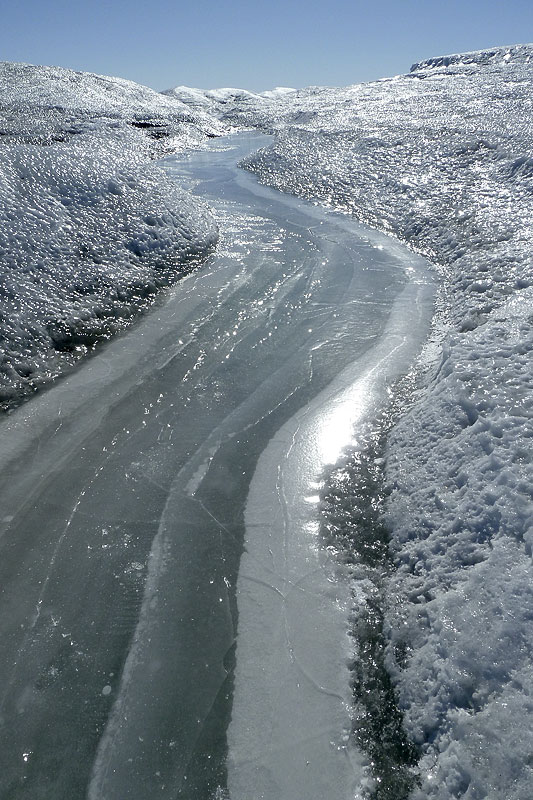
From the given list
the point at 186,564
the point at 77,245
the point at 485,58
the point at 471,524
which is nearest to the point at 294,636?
the point at 186,564

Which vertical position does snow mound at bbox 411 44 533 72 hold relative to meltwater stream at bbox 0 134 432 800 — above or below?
above

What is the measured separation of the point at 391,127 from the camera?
29.8m

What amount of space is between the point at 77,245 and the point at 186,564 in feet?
29.9

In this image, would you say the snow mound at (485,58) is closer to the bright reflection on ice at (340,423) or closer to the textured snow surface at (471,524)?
the textured snow surface at (471,524)

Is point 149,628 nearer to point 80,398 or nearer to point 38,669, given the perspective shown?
point 38,669

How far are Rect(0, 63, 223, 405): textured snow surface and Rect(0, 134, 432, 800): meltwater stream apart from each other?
2.68 feet

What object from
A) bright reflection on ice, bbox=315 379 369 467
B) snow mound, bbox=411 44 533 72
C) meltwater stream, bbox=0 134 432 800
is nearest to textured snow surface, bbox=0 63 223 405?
meltwater stream, bbox=0 134 432 800

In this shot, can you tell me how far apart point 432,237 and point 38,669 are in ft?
47.6

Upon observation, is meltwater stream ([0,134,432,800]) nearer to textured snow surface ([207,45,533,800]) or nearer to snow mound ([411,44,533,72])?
textured snow surface ([207,45,533,800])

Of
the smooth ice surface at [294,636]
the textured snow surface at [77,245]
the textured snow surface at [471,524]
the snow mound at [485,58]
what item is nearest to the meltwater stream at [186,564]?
the smooth ice surface at [294,636]

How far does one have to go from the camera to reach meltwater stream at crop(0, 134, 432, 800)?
404cm

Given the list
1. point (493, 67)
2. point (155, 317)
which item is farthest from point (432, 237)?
point (493, 67)

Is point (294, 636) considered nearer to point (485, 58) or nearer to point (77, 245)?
point (77, 245)

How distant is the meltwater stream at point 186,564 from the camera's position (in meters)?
4.04
